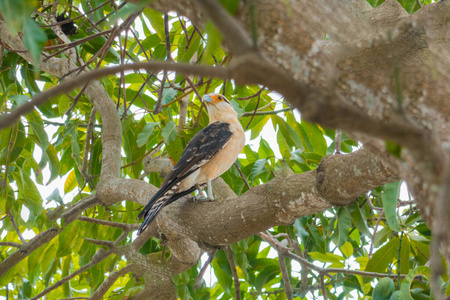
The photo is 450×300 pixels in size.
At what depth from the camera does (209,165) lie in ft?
13.2

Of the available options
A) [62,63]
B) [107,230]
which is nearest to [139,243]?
[107,230]

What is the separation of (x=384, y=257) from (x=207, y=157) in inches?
60.3

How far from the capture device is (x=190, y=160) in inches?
150

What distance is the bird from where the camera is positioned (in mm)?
3624

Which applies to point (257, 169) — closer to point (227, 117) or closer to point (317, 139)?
point (317, 139)

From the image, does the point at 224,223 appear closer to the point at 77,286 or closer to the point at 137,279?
the point at 137,279

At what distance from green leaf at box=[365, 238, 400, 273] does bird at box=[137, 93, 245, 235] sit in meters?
1.17

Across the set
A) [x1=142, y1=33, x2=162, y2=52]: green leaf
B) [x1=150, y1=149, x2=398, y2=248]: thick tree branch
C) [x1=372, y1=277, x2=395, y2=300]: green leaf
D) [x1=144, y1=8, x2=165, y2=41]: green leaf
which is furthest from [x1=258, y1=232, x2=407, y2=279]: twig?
[x1=142, y1=33, x2=162, y2=52]: green leaf

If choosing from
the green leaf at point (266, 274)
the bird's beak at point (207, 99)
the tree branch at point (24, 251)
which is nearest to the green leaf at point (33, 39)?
the tree branch at point (24, 251)

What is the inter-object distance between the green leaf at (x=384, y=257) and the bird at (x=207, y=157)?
1.17 meters

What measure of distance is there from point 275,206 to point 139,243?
1.67 m

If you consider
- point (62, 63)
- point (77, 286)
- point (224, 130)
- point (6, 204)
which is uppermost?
point (62, 63)

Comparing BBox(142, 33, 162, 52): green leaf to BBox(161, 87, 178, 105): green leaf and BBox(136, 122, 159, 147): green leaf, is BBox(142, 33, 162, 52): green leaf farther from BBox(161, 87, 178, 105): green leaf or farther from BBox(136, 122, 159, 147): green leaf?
BBox(136, 122, 159, 147): green leaf

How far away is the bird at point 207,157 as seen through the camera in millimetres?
3624
